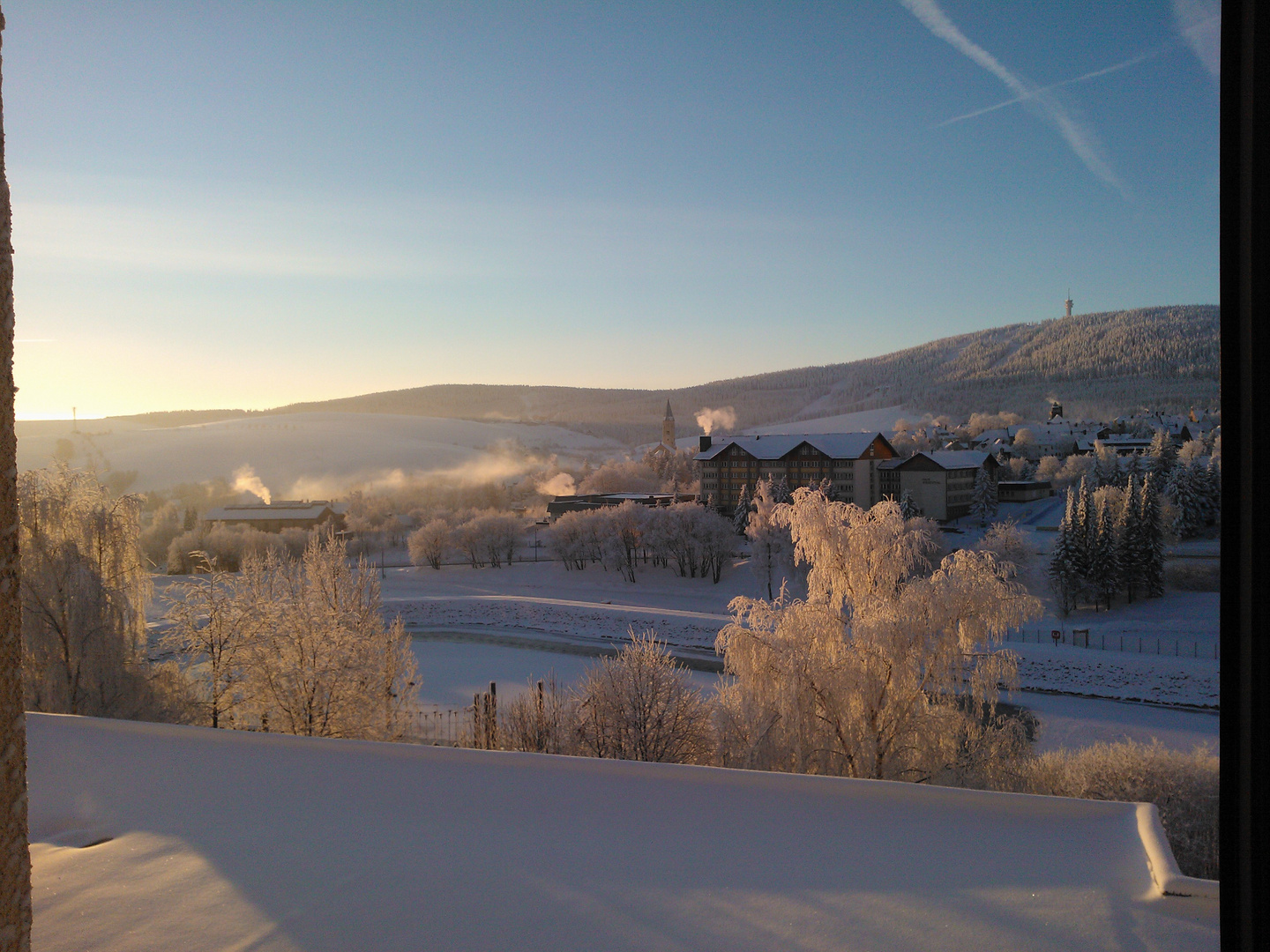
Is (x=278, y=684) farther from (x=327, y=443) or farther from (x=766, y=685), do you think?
(x=327, y=443)

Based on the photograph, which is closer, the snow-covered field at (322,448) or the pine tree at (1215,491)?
the pine tree at (1215,491)

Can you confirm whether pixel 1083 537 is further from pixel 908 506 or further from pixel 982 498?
pixel 908 506

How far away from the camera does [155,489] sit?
64.1 ft

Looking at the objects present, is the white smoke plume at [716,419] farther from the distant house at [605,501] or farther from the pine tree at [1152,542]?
the pine tree at [1152,542]

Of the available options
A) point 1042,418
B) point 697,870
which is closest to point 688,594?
point 1042,418

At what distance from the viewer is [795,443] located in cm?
1847

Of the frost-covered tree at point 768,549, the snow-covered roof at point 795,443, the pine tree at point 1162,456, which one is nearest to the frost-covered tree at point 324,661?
the frost-covered tree at point 768,549

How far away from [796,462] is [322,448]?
2002 cm

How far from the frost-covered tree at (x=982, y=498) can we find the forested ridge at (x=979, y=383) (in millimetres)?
3276

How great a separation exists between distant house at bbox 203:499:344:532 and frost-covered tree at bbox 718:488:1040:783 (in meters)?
14.1

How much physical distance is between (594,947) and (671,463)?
2515 cm

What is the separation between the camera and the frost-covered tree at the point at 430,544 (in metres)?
21.9

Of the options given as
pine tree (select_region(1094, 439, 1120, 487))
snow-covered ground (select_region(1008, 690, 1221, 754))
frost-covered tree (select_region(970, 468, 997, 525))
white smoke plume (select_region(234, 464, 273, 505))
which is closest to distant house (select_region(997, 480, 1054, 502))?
frost-covered tree (select_region(970, 468, 997, 525))

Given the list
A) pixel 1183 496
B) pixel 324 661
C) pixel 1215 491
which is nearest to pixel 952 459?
pixel 1183 496
